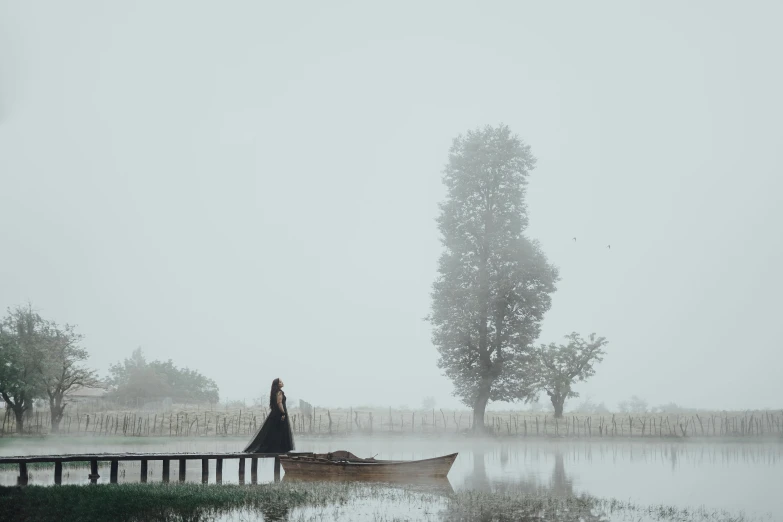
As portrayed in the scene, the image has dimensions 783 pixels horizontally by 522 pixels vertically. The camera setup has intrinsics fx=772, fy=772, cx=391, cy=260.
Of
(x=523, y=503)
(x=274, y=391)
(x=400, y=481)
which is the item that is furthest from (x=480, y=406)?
(x=523, y=503)

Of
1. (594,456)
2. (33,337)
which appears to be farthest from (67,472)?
(33,337)

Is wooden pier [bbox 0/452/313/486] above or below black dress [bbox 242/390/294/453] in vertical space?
Result: below

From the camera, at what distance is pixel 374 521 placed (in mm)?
17000

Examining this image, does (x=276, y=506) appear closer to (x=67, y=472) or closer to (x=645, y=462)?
(x=67, y=472)

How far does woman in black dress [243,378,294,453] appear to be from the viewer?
26781mm

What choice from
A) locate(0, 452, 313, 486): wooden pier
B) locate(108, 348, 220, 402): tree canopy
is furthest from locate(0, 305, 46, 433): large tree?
locate(0, 452, 313, 486): wooden pier

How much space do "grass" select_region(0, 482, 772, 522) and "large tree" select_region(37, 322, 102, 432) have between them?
134ft

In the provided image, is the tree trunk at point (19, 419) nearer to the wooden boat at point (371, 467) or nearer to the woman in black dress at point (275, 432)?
the woman in black dress at point (275, 432)

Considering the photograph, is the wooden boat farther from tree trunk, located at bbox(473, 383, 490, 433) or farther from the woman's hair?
tree trunk, located at bbox(473, 383, 490, 433)

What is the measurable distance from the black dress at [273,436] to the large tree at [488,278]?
2395cm

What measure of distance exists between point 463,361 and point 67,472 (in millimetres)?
27141

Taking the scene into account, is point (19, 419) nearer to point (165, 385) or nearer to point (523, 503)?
point (165, 385)

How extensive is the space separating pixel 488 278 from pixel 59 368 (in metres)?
35.0

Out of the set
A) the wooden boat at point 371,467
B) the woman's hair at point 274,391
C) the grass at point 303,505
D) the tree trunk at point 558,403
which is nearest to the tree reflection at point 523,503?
the grass at point 303,505
